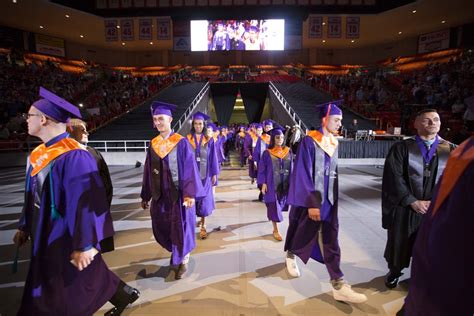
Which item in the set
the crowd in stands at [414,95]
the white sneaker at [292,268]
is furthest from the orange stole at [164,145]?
the crowd in stands at [414,95]

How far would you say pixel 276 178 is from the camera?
468 centimetres

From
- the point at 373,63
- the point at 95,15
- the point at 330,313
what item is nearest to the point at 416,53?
the point at 373,63

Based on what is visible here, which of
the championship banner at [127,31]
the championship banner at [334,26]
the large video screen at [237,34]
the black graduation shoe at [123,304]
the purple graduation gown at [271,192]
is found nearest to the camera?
the black graduation shoe at [123,304]

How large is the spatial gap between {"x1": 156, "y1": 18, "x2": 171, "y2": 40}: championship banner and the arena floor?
18.6 m

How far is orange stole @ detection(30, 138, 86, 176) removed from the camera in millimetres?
1878

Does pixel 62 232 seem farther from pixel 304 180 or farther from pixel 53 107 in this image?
pixel 304 180

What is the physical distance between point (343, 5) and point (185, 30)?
12666mm

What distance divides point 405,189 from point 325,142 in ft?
3.06

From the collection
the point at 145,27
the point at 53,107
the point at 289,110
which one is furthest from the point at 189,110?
the point at 53,107

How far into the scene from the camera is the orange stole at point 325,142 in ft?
9.67

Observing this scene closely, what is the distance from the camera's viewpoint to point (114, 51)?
34906 millimetres

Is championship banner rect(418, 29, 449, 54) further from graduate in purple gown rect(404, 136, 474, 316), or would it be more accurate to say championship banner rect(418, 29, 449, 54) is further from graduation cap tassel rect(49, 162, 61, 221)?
graduation cap tassel rect(49, 162, 61, 221)

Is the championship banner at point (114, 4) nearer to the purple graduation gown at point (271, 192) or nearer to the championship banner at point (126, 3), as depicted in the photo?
the championship banner at point (126, 3)

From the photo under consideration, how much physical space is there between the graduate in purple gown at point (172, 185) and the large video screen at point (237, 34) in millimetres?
22255
